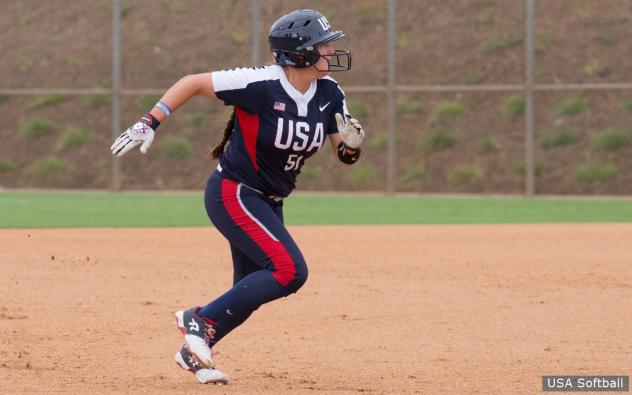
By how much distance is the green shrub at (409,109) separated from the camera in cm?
2723

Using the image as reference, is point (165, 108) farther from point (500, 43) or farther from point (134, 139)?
point (500, 43)

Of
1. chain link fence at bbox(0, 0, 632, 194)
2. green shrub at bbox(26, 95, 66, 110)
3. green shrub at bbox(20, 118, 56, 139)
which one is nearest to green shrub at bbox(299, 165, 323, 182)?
chain link fence at bbox(0, 0, 632, 194)

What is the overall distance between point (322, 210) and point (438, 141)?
9.51 meters

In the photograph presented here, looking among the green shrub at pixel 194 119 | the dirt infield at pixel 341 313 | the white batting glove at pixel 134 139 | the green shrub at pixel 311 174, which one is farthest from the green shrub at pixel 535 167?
the white batting glove at pixel 134 139

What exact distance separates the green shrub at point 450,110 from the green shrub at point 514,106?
91 centimetres

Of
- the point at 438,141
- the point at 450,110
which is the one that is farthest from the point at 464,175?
the point at 450,110

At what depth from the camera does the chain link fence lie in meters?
24.9

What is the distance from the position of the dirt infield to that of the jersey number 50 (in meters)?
1.03

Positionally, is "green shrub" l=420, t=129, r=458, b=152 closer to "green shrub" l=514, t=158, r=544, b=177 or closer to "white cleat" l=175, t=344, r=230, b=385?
"green shrub" l=514, t=158, r=544, b=177

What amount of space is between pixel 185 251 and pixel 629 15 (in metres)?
18.8

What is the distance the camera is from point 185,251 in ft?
38.6

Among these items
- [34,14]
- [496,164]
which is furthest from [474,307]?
[34,14]

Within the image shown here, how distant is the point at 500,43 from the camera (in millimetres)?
28594

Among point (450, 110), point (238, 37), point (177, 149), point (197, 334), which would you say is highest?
point (238, 37)
